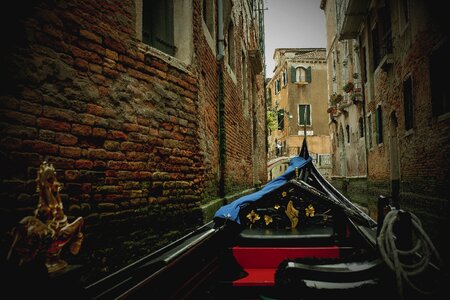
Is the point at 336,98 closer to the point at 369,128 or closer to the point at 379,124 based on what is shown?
the point at 369,128

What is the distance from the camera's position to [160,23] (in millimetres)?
4742

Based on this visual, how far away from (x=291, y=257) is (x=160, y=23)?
11.9ft

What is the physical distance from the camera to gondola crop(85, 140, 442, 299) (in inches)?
57.6

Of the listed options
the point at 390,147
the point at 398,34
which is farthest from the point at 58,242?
the point at 390,147

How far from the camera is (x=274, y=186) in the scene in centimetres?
342

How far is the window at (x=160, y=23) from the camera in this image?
4664 millimetres

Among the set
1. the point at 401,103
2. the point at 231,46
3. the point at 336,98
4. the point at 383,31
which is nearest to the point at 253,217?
the point at 231,46

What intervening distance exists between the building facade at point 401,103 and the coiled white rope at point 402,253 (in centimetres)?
391

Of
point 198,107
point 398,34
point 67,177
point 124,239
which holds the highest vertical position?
point 398,34

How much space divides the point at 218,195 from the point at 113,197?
134 inches

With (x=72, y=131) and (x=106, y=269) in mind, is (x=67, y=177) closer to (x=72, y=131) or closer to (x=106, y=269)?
(x=72, y=131)

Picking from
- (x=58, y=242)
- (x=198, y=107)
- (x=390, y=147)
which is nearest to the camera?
(x=58, y=242)

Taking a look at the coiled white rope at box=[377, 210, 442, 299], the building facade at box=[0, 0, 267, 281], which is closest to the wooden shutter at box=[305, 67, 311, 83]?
the building facade at box=[0, 0, 267, 281]

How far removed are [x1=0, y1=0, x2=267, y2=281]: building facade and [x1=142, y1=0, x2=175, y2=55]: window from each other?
0.05ft
